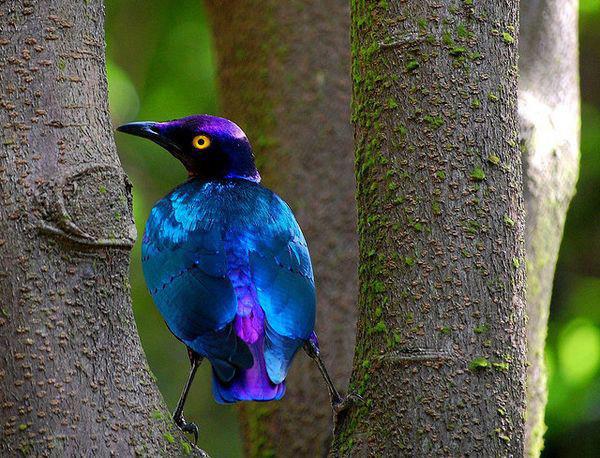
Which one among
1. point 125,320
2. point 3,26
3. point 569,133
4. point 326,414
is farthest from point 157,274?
point 569,133

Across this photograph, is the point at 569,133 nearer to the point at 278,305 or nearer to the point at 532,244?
the point at 532,244

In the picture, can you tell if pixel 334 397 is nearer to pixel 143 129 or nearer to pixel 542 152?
pixel 143 129

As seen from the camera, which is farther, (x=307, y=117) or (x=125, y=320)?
(x=307, y=117)

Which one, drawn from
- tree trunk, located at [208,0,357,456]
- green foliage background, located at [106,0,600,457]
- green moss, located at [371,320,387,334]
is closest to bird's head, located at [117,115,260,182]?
tree trunk, located at [208,0,357,456]

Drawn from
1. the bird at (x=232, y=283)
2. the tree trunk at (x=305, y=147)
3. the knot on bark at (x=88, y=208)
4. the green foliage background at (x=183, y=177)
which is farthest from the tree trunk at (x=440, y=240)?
the green foliage background at (x=183, y=177)

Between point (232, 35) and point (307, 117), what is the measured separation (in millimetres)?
610

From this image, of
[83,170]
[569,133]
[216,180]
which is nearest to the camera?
[83,170]

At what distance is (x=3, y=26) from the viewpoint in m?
2.46

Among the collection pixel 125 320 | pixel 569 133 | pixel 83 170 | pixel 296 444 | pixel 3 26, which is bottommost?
pixel 296 444

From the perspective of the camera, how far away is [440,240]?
2.57 metres

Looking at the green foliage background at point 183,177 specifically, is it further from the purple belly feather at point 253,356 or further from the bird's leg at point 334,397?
the purple belly feather at point 253,356

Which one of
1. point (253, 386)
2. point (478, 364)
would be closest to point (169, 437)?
point (253, 386)

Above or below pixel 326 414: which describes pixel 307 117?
above

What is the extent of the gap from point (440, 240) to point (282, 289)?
1.98 ft
